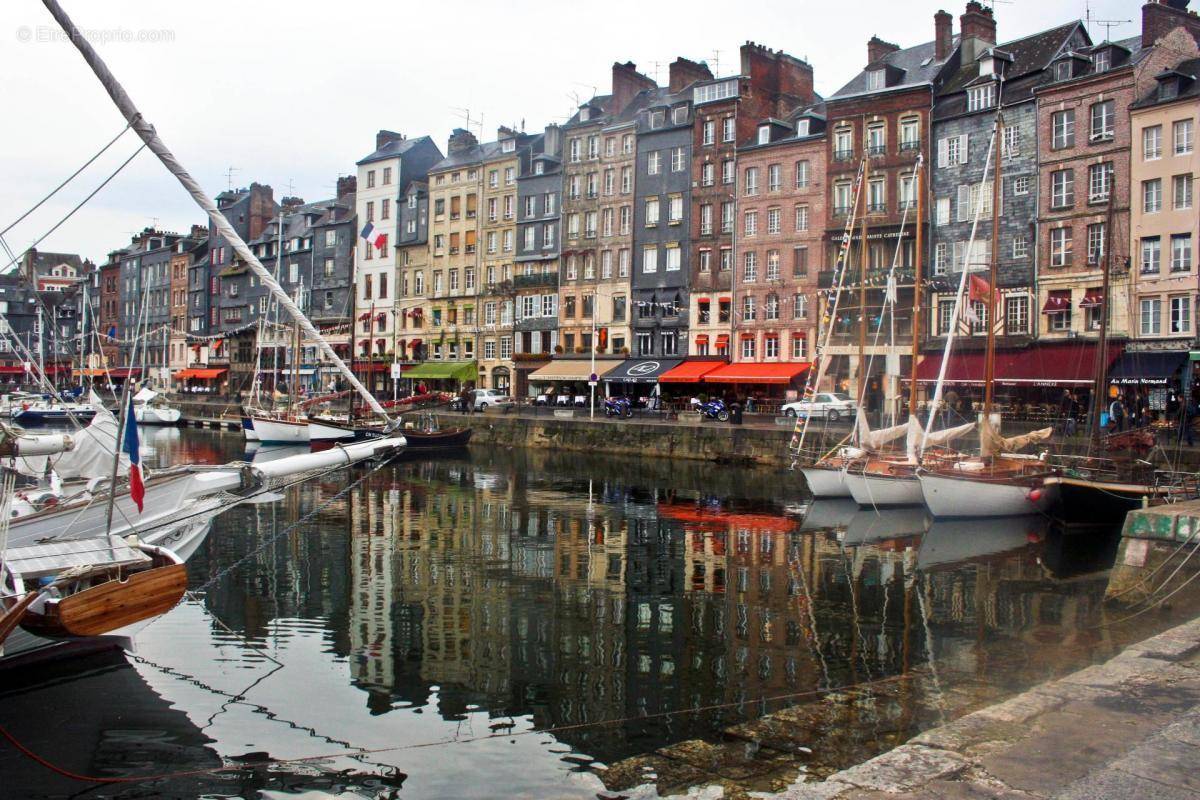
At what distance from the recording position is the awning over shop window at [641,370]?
5881cm

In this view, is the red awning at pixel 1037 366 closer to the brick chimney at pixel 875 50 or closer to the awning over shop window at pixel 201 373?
the brick chimney at pixel 875 50

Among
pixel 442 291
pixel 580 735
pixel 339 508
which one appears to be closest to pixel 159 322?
pixel 442 291

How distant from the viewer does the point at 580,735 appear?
11.1 meters

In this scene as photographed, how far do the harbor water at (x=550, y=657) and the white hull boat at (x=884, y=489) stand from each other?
135 inches

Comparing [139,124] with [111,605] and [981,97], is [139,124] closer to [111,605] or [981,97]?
[111,605]

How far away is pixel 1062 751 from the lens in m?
7.43

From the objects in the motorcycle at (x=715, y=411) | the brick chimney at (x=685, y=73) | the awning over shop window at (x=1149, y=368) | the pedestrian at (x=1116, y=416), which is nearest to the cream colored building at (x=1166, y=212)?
the awning over shop window at (x=1149, y=368)

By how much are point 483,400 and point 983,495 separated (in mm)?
39222

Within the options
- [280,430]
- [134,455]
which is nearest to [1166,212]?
[134,455]

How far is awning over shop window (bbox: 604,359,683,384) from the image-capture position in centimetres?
5881

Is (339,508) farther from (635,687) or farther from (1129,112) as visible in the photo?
(1129,112)

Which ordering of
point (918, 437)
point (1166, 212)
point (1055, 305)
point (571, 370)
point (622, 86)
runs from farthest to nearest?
point (622, 86) < point (571, 370) < point (1055, 305) < point (1166, 212) < point (918, 437)

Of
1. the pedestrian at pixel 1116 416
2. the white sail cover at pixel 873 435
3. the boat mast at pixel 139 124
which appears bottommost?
the white sail cover at pixel 873 435

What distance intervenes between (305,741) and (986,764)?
698 centimetres
